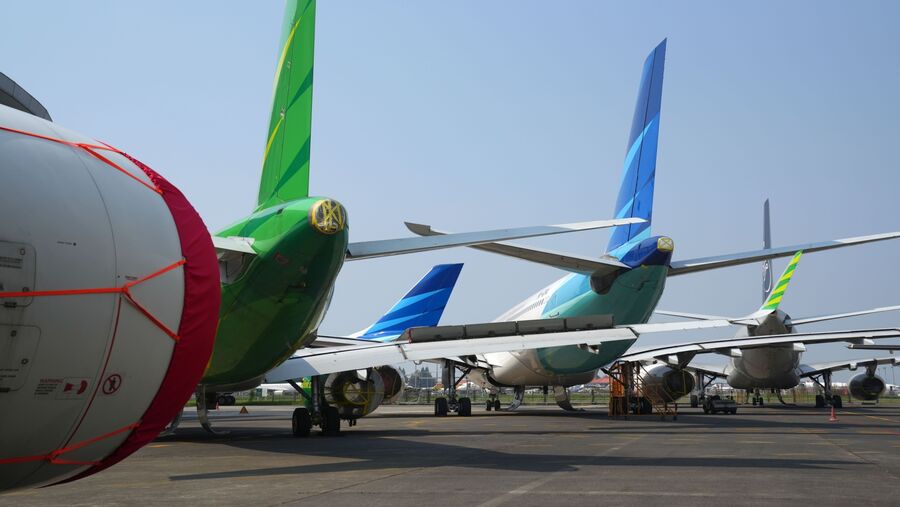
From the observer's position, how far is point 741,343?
83.0 feet

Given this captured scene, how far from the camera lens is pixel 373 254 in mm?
12984

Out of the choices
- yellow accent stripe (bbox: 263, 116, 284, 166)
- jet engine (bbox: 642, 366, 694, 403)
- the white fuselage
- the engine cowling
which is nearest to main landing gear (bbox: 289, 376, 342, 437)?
yellow accent stripe (bbox: 263, 116, 284, 166)

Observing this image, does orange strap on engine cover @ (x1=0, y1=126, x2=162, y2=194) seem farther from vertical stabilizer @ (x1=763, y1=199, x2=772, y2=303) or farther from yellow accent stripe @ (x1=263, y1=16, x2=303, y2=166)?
vertical stabilizer @ (x1=763, y1=199, x2=772, y2=303)

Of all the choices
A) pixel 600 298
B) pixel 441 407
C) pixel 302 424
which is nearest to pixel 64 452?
pixel 302 424

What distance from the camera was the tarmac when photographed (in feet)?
30.0

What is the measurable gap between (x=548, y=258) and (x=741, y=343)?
8.85 m

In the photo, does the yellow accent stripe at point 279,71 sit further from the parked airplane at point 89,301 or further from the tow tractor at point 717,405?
the tow tractor at point 717,405

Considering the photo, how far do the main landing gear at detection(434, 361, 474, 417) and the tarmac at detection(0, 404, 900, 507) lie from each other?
49.7 ft

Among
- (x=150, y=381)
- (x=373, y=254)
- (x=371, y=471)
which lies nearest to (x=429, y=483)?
(x=371, y=471)

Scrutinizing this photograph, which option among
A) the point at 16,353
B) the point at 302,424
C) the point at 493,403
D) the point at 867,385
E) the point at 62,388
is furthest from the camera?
the point at 867,385

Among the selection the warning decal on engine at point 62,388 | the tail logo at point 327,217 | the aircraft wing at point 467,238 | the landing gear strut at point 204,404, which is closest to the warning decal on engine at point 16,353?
the warning decal on engine at point 62,388

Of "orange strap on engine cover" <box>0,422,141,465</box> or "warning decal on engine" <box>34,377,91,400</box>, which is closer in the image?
"warning decal on engine" <box>34,377,91,400</box>

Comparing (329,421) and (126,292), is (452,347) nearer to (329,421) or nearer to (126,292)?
(329,421)

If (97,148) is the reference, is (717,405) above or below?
below
